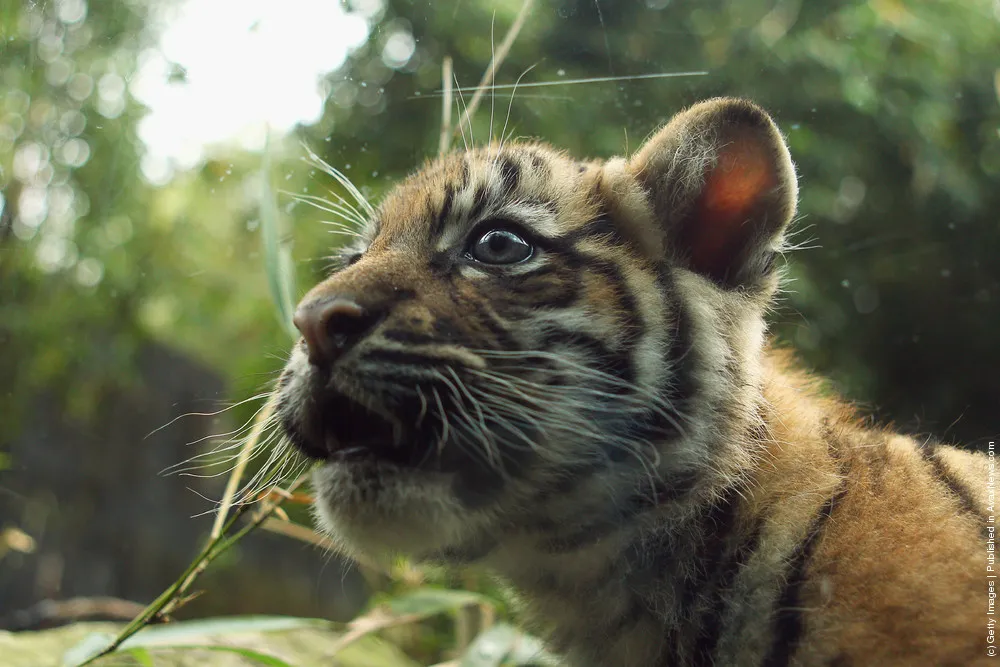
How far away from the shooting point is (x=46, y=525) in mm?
1969

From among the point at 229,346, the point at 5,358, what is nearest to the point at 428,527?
the point at 5,358

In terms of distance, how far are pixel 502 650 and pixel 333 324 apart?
0.97 metres

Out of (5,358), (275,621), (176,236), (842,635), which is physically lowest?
(275,621)

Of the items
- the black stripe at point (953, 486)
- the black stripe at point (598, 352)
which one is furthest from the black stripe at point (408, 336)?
the black stripe at point (953, 486)

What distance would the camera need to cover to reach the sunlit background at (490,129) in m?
1.29

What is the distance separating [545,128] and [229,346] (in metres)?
1.53

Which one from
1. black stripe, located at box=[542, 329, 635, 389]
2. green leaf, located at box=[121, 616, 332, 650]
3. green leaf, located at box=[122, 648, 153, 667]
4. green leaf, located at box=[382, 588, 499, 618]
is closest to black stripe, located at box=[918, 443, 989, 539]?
black stripe, located at box=[542, 329, 635, 389]

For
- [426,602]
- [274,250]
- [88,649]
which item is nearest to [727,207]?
[274,250]

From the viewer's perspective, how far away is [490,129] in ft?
4.33

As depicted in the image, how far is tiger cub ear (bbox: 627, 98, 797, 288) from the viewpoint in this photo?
1046 millimetres

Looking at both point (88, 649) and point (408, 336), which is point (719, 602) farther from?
point (88, 649)

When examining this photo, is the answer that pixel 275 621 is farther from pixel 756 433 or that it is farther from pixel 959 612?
pixel 959 612

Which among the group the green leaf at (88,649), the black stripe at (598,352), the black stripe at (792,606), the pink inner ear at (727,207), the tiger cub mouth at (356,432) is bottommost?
the green leaf at (88,649)

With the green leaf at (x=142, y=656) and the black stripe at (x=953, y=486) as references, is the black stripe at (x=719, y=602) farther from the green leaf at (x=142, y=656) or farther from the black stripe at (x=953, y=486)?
the green leaf at (x=142, y=656)
